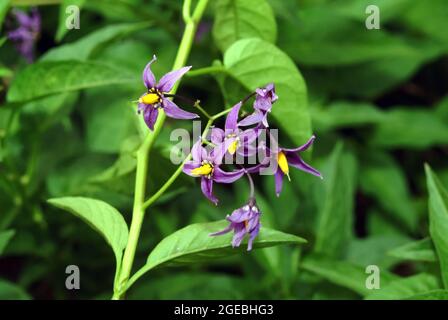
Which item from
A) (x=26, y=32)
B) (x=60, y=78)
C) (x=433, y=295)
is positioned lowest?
(x=433, y=295)

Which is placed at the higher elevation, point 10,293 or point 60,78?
point 60,78

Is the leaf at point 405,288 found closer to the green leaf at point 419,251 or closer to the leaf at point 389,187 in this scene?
the green leaf at point 419,251

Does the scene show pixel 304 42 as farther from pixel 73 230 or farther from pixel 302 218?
pixel 73 230

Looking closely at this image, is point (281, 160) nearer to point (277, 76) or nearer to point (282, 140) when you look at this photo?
point (277, 76)

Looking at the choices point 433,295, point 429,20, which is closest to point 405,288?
point 433,295

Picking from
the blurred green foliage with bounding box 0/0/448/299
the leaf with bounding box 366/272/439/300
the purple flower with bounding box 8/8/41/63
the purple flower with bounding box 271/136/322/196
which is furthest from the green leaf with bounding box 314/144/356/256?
the purple flower with bounding box 8/8/41/63

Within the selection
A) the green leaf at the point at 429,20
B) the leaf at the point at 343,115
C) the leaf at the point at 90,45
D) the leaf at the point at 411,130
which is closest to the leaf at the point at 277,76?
the leaf at the point at 90,45
